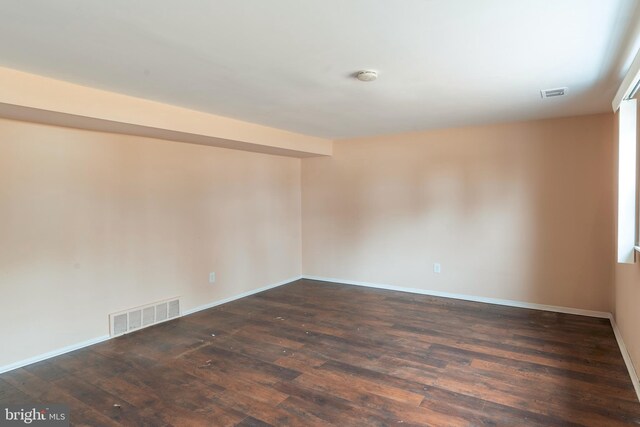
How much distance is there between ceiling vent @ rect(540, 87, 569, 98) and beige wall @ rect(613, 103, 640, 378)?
138cm

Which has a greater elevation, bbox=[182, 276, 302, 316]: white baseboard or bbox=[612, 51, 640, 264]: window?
bbox=[612, 51, 640, 264]: window

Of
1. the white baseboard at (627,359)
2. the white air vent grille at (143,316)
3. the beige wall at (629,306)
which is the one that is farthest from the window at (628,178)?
the white air vent grille at (143,316)

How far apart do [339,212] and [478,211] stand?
2.01 metres

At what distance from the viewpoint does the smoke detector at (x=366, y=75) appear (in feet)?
8.11

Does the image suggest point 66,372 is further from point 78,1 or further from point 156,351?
point 78,1

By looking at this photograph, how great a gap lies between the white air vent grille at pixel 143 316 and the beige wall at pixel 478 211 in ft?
8.09

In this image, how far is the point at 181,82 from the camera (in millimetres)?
2660

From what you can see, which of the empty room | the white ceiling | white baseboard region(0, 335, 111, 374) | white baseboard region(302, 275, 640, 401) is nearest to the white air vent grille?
the empty room

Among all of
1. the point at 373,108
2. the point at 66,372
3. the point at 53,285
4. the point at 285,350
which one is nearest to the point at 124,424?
the point at 66,372

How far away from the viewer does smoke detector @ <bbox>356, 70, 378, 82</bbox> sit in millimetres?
2471

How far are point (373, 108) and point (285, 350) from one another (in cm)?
239

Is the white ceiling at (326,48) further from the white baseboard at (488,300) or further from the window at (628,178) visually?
the white baseboard at (488,300)

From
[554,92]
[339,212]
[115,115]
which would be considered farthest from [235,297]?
[554,92]

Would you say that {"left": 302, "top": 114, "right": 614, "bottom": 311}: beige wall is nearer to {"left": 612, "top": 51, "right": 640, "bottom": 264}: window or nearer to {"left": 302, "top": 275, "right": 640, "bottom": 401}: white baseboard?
{"left": 302, "top": 275, "right": 640, "bottom": 401}: white baseboard
